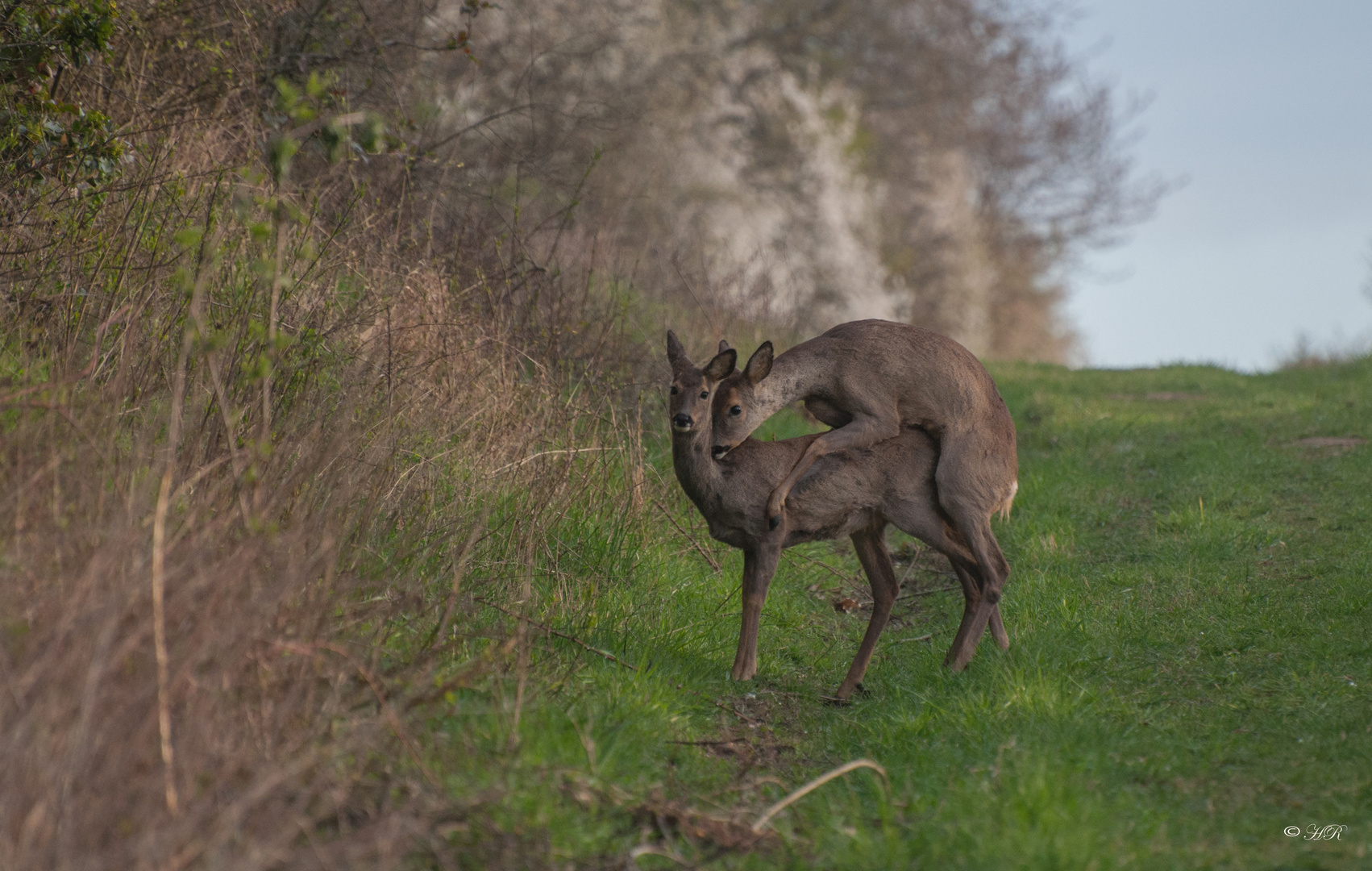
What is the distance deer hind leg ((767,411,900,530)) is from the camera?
6301mm

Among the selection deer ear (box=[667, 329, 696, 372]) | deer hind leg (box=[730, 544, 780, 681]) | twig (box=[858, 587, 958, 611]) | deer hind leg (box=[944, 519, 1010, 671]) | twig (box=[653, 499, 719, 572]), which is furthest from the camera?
twig (box=[858, 587, 958, 611])

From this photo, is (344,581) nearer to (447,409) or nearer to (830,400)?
(447,409)

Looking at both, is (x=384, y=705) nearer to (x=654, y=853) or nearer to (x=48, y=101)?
(x=654, y=853)

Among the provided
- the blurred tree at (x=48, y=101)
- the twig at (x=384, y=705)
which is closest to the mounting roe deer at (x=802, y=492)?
the twig at (x=384, y=705)

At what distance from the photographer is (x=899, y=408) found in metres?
6.58

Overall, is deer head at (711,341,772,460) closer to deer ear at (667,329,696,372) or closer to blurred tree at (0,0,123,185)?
deer ear at (667,329,696,372)

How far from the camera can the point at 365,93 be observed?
32.2 feet

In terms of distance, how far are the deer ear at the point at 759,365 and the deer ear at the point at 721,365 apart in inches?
3.7

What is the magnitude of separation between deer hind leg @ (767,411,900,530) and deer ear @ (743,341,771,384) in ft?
1.53

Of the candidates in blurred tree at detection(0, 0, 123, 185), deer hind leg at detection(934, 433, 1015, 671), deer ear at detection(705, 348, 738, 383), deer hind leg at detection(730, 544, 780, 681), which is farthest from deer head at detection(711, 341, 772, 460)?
blurred tree at detection(0, 0, 123, 185)

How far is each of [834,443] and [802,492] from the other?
12.7 inches

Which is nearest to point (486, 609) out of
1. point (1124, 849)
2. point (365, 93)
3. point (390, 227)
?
point (1124, 849)

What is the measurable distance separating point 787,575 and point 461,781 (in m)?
4.37

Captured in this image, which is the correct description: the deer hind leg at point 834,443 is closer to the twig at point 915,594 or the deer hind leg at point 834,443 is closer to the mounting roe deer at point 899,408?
the mounting roe deer at point 899,408
